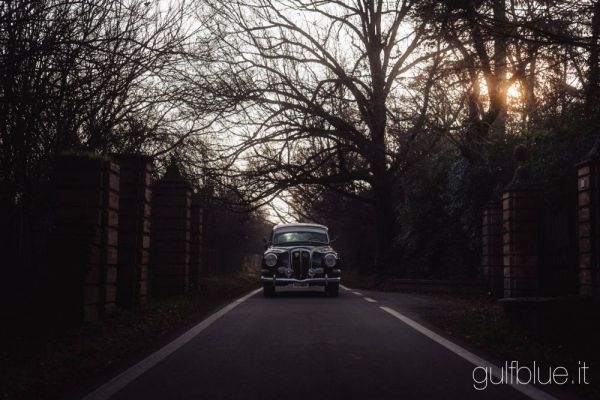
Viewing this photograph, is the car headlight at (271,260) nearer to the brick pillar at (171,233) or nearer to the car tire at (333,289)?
the car tire at (333,289)

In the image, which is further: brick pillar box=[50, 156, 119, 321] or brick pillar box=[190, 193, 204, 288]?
brick pillar box=[190, 193, 204, 288]

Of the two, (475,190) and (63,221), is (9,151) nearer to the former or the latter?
(63,221)

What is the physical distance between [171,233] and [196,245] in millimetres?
3103

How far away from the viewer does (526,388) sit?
591cm

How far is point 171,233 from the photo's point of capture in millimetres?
16688

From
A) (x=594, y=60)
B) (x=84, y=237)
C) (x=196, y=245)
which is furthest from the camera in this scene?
(x=196, y=245)

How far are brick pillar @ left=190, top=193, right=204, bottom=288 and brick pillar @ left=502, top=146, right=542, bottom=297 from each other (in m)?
8.34

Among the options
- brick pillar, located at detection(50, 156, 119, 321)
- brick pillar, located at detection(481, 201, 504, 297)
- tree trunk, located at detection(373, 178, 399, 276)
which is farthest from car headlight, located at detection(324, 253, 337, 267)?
tree trunk, located at detection(373, 178, 399, 276)

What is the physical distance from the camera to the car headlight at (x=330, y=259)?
56.9ft

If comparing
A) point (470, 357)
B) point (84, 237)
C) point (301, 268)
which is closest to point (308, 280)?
point (301, 268)

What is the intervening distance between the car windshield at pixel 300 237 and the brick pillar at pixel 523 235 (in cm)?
515

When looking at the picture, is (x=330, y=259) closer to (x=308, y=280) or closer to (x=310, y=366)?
(x=308, y=280)

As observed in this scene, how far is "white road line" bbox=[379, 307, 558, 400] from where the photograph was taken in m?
5.66

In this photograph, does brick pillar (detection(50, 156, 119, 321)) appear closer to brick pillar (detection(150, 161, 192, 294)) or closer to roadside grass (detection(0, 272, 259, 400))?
roadside grass (detection(0, 272, 259, 400))
